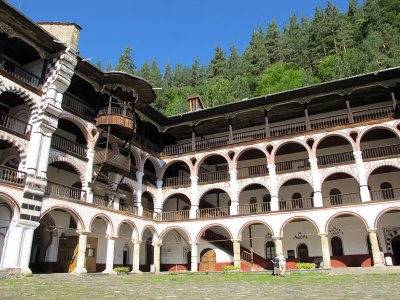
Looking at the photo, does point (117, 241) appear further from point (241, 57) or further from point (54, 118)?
point (241, 57)

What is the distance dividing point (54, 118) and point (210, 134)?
45.8ft

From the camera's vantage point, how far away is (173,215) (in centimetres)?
2764

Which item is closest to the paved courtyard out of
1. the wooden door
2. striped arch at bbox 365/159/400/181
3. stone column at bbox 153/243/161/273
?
striped arch at bbox 365/159/400/181

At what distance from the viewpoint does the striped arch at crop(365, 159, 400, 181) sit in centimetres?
2162

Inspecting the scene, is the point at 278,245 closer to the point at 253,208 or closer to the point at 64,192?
the point at 253,208

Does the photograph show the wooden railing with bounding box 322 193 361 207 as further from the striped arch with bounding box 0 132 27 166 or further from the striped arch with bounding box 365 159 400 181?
the striped arch with bounding box 0 132 27 166

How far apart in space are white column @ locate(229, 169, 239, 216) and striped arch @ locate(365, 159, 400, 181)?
8.42 meters

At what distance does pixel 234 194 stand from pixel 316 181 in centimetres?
557

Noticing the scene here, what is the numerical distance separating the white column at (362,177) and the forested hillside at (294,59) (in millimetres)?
20330

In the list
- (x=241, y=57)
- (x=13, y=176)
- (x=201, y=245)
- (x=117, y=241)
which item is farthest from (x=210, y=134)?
(x=241, y=57)

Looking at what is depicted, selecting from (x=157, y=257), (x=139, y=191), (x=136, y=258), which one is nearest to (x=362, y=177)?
(x=139, y=191)

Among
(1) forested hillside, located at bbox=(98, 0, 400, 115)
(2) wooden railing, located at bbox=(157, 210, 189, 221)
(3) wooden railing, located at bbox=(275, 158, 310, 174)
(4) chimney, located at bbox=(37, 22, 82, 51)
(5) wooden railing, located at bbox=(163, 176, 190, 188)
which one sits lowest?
(2) wooden railing, located at bbox=(157, 210, 189, 221)

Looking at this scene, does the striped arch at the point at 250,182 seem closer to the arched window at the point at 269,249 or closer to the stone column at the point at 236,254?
the stone column at the point at 236,254

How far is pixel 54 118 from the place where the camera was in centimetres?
1917
